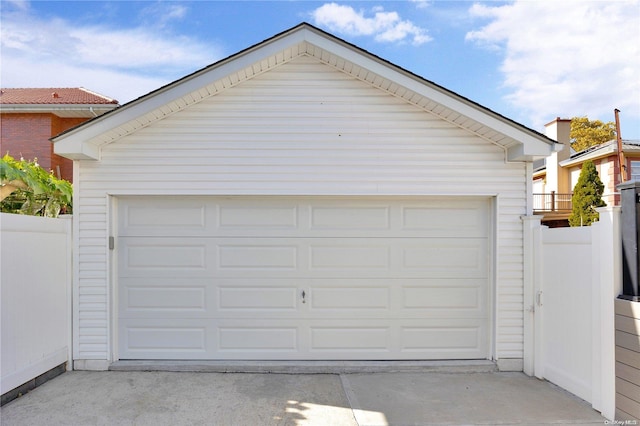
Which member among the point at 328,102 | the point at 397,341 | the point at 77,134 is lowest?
the point at 397,341

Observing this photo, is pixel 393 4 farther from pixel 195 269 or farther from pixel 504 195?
pixel 195 269

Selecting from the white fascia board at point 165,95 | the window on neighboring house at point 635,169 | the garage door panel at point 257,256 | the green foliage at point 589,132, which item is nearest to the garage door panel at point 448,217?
the garage door panel at point 257,256

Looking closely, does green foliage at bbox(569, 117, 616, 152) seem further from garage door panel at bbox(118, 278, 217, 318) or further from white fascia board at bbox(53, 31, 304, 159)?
garage door panel at bbox(118, 278, 217, 318)

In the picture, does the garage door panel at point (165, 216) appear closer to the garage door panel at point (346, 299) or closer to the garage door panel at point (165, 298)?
the garage door panel at point (165, 298)

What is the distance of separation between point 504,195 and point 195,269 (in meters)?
4.22

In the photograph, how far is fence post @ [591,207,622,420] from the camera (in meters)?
3.48

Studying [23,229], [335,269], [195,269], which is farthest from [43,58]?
[335,269]

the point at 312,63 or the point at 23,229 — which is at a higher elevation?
the point at 312,63

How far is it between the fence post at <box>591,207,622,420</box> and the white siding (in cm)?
117

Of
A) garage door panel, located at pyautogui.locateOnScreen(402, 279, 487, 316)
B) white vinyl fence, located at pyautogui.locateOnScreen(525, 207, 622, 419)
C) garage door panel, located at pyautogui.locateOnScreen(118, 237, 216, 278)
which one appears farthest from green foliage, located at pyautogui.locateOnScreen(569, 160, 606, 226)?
garage door panel, located at pyautogui.locateOnScreen(118, 237, 216, 278)

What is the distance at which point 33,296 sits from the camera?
415cm

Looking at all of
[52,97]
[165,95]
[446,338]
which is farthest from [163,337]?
[52,97]

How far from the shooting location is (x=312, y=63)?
4.88 meters

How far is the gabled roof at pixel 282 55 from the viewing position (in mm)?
4484
